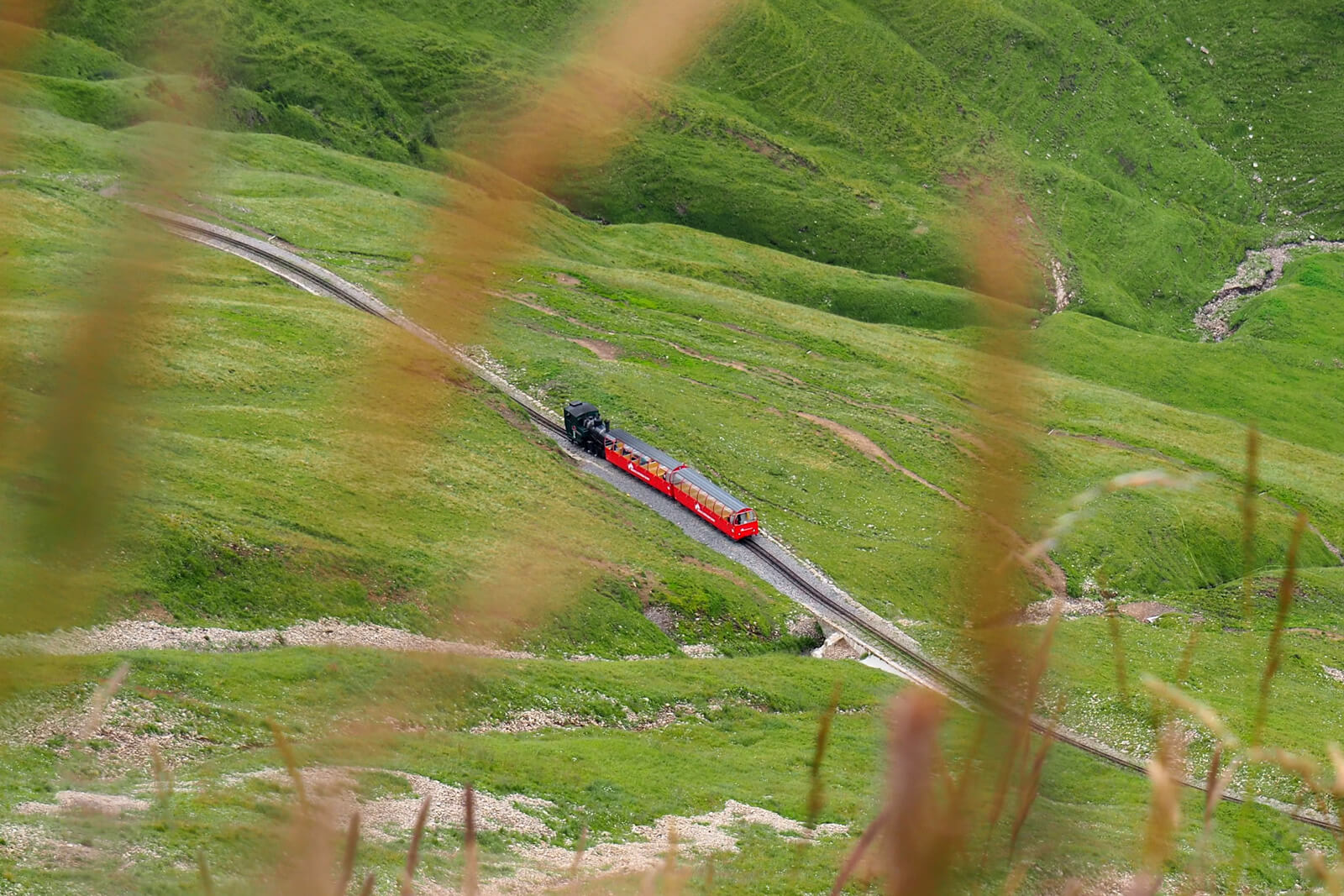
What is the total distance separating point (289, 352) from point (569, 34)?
5779 centimetres

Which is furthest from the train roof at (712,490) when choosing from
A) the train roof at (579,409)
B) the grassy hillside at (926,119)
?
the grassy hillside at (926,119)

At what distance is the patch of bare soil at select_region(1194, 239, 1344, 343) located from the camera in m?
135

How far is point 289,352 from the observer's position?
57844mm

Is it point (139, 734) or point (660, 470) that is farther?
point (660, 470)

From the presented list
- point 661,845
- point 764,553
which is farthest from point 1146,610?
point 661,845

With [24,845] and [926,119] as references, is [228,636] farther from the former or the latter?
[926,119]

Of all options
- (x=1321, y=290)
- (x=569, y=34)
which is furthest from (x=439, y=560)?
(x=1321, y=290)

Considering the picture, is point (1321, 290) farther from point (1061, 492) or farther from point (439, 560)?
point (439, 560)

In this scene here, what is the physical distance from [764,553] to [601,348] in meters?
25.0

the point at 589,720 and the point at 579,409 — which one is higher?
the point at 579,409

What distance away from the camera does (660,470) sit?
56.1 meters

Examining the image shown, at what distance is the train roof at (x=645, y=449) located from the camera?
56469 millimetres

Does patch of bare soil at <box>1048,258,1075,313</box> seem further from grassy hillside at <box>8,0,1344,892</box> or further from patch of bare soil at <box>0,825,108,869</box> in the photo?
patch of bare soil at <box>0,825,108,869</box>

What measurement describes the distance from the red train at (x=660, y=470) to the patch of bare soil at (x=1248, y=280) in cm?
9568
